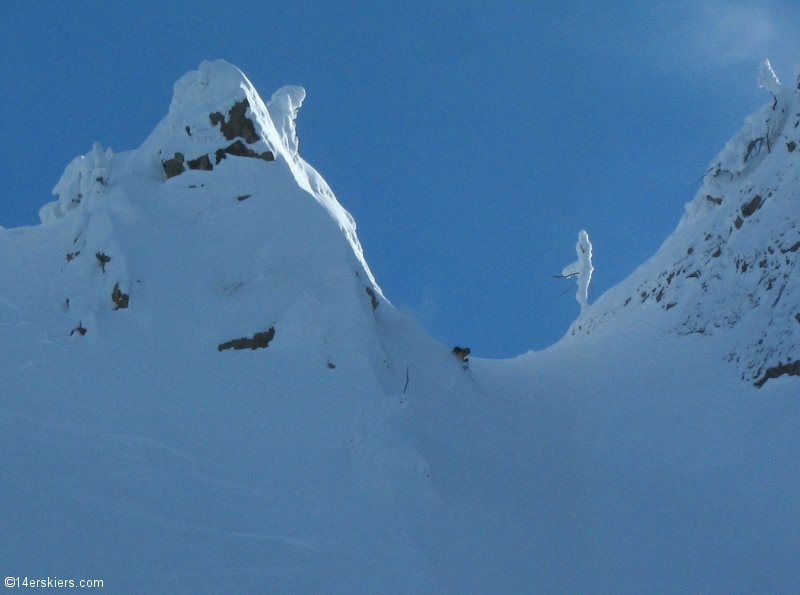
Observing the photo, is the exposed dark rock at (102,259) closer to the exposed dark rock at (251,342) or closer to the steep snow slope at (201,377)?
the steep snow slope at (201,377)

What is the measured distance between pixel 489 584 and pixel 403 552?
1.29 meters

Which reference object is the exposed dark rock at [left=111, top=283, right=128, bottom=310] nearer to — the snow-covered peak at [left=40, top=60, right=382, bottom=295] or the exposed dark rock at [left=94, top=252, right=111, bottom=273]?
A: the exposed dark rock at [left=94, top=252, right=111, bottom=273]

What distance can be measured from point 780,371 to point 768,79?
1242 cm

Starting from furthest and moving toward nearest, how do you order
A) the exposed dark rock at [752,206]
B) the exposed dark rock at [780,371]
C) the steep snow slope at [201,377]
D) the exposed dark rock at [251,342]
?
the exposed dark rock at [752,206] → the exposed dark rock at [780,371] → the exposed dark rock at [251,342] → the steep snow slope at [201,377]

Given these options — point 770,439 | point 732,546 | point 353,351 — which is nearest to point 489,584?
point 732,546

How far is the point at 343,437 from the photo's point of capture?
41.0 feet

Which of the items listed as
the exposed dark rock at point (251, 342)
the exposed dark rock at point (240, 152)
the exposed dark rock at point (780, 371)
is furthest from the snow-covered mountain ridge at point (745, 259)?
the exposed dark rock at point (240, 152)

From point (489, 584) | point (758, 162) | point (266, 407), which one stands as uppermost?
point (758, 162)

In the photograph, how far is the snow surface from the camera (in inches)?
379

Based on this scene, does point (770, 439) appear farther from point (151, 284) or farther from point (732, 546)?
point (151, 284)

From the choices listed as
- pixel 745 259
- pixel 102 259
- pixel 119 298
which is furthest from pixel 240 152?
pixel 745 259

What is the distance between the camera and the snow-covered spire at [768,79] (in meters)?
23.4

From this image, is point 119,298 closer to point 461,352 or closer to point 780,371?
point 461,352

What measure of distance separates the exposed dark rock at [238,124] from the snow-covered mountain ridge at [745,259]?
14046 mm
